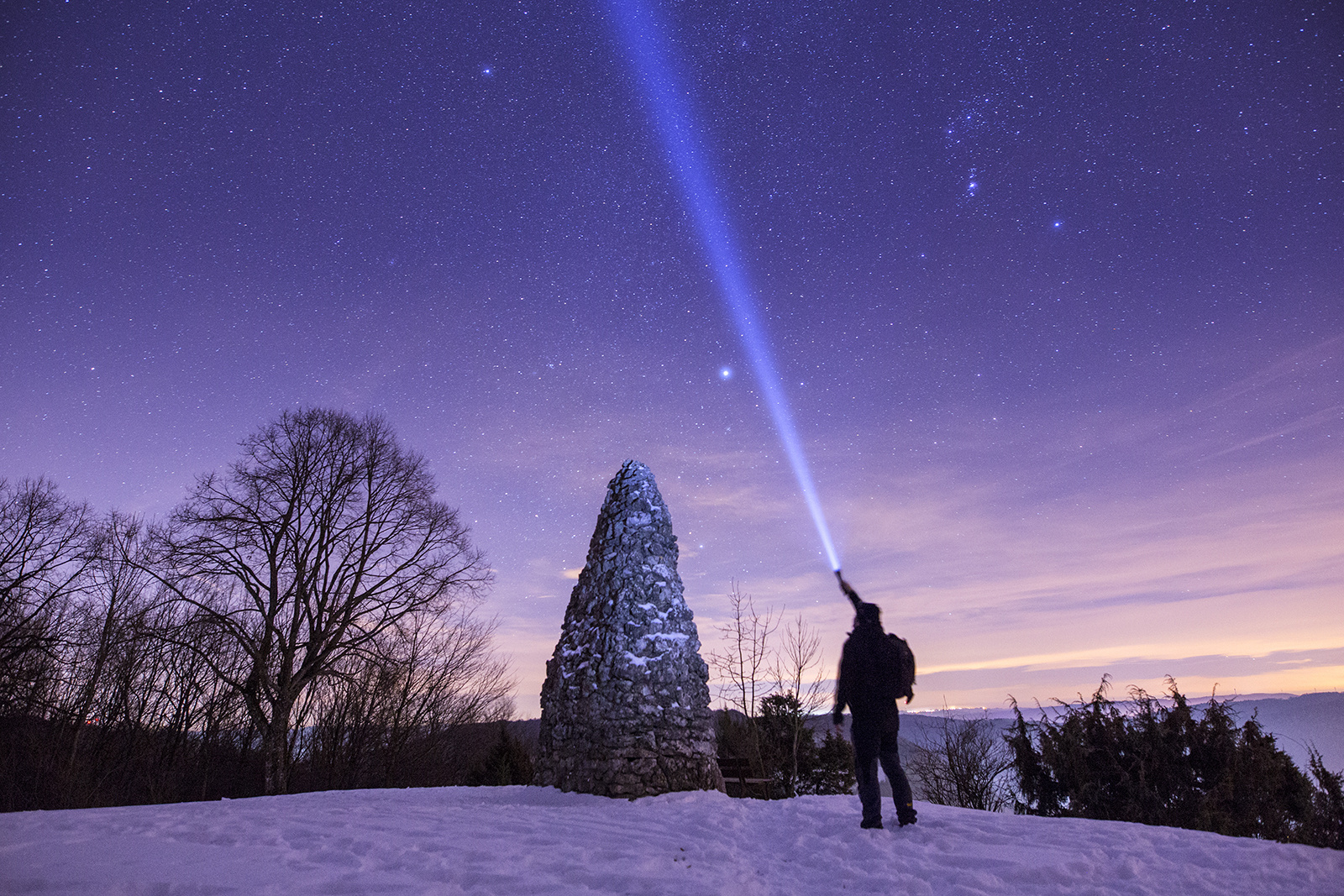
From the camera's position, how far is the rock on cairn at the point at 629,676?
30.3 ft

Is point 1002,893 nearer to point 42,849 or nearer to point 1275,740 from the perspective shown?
point 42,849

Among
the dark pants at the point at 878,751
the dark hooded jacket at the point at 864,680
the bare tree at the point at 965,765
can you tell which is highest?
the dark hooded jacket at the point at 864,680

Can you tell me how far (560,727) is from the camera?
33.2 feet

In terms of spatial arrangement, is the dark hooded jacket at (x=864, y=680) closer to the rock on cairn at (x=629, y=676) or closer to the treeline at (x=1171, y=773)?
the rock on cairn at (x=629, y=676)

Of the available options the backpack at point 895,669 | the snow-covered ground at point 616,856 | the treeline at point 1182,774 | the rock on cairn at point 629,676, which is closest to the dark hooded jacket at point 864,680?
the backpack at point 895,669

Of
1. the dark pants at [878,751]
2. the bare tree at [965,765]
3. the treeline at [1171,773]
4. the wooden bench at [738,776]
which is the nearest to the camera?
the dark pants at [878,751]

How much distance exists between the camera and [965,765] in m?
12.0

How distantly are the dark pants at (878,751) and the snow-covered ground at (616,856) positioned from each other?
360 mm

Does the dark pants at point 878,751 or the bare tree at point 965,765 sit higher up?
the dark pants at point 878,751

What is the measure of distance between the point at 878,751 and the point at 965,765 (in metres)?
7.42

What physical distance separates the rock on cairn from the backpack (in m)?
4.31

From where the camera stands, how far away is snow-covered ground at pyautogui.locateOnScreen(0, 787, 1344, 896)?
386cm

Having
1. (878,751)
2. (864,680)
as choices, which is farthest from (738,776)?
(864,680)

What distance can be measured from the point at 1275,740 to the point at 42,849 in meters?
14.5
